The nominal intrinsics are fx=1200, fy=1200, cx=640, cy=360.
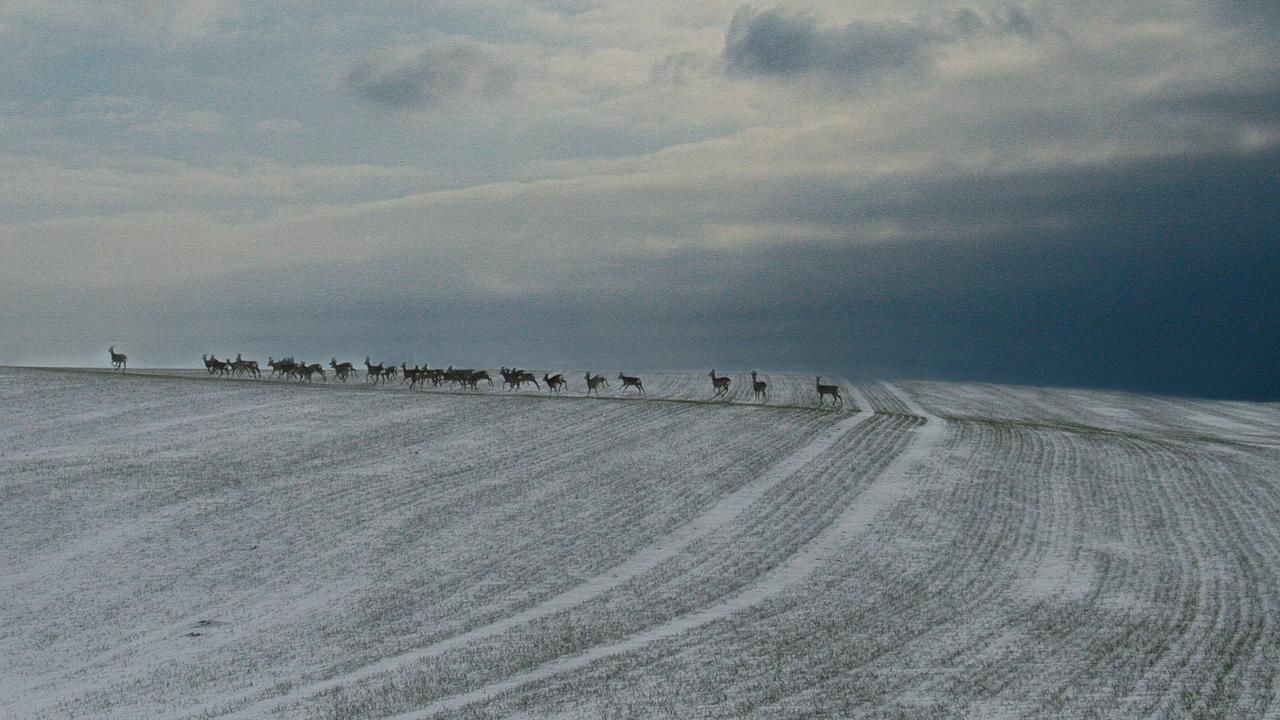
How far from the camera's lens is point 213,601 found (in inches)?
976

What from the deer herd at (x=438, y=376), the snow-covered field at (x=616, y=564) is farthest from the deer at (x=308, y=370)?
the snow-covered field at (x=616, y=564)

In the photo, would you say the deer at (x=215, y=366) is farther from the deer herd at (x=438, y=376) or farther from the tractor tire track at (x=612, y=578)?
the tractor tire track at (x=612, y=578)

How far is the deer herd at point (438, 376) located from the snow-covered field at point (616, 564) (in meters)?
10.3

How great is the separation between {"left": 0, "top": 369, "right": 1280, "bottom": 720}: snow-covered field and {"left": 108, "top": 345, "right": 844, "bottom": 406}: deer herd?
33.9 feet

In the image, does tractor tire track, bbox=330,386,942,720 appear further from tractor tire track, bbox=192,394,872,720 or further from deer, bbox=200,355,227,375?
deer, bbox=200,355,227,375

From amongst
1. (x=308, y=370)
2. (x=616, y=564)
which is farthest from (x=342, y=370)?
(x=616, y=564)

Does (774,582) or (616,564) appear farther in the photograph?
(616,564)

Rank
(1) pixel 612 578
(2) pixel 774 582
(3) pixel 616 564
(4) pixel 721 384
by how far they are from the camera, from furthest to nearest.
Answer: (4) pixel 721 384 < (3) pixel 616 564 < (1) pixel 612 578 < (2) pixel 774 582

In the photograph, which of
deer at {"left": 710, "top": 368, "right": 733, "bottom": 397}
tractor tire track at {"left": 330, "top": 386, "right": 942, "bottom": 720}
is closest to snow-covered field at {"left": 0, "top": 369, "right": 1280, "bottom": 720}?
tractor tire track at {"left": 330, "top": 386, "right": 942, "bottom": 720}

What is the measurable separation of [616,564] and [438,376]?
39178 millimetres

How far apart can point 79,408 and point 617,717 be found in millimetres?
38572

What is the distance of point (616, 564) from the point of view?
27.0m

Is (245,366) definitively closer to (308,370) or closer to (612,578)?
(308,370)

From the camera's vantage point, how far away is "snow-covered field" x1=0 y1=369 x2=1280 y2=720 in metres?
17.8
